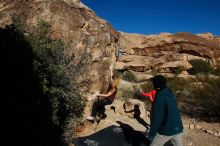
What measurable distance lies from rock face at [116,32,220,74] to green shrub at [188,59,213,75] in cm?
116

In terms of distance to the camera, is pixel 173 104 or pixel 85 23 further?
pixel 85 23

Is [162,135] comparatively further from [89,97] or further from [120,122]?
[120,122]

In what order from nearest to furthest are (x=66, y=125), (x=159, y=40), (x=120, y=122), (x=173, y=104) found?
(x=173, y=104), (x=66, y=125), (x=120, y=122), (x=159, y=40)

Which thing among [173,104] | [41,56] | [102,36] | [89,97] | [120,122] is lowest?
Result: [120,122]

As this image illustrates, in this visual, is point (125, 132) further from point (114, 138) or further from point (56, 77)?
point (56, 77)

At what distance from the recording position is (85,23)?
918cm

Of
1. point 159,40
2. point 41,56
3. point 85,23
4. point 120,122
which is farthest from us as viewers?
point 159,40

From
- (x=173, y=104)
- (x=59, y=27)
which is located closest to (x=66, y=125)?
(x=59, y=27)

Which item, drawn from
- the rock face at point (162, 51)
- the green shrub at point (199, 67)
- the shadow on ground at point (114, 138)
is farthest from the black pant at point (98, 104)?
the green shrub at point (199, 67)

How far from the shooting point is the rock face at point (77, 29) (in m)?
8.43

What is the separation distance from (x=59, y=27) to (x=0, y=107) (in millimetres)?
3499

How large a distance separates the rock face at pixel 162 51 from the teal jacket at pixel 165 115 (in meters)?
28.2

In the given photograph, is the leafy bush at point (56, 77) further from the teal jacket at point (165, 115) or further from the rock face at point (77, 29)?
the teal jacket at point (165, 115)

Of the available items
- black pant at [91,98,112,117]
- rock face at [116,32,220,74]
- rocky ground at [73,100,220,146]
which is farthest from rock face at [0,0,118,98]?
rock face at [116,32,220,74]
